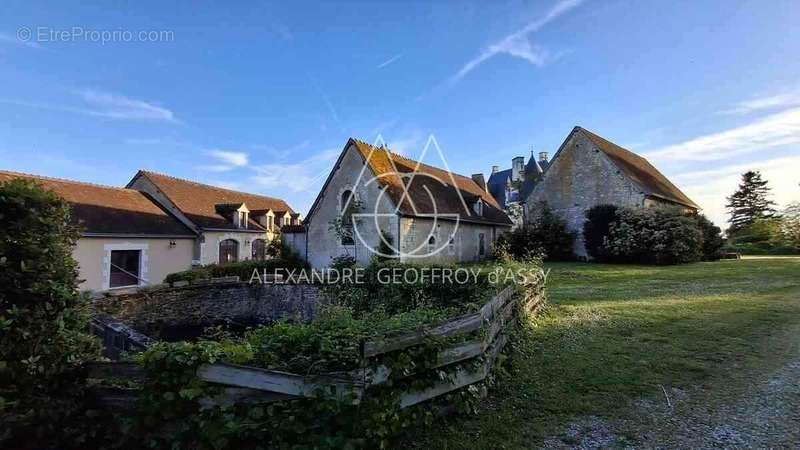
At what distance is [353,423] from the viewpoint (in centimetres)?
320

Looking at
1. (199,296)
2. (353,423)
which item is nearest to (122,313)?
(199,296)

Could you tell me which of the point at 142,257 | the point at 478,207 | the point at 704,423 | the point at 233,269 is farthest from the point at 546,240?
the point at 142,257

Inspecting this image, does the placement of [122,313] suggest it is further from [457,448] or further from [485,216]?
[485,216]

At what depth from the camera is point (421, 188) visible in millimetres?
20438

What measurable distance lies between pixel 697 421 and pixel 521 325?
Result: 11.3 ft

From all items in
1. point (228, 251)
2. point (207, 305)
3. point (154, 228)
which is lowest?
point (207, 305)

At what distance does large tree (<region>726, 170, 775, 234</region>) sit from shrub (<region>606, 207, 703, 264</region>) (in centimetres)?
3596

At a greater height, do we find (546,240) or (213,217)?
(213,217)

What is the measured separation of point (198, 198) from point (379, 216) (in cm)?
1429

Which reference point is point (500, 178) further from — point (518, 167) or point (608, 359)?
point (608, 359)

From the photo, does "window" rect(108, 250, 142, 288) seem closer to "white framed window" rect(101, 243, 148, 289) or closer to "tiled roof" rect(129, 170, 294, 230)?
"white framed window" rect(101, 243, 148, 289)

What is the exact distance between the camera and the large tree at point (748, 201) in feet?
154

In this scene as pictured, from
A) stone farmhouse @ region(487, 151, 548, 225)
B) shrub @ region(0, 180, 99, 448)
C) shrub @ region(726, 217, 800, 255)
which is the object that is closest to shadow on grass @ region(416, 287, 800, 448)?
shrub @ region(0, 180, 99, 448)

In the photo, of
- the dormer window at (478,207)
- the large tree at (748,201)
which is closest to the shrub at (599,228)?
the dormer window at (478,207)
